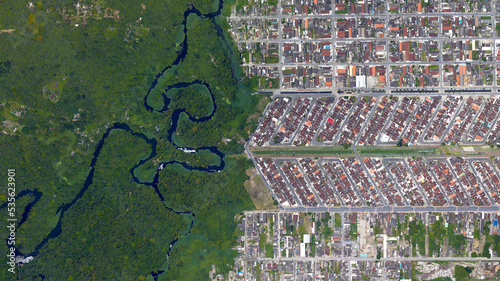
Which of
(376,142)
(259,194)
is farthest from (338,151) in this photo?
(259,194)

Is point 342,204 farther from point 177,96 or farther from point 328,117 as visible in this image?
point 177,96

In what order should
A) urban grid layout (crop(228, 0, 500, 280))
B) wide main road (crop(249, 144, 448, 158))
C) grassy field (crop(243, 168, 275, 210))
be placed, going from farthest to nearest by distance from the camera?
grassy field (crop(243, 168, 275, 210))
wide main road (crop(249, 144, 448, 158))
urban grid layout (crop(228, 0, 500, 280))

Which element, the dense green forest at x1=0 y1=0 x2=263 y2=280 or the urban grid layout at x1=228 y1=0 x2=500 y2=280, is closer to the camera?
the dense green forest at x1=0 y1=0 x2=263 y2=280

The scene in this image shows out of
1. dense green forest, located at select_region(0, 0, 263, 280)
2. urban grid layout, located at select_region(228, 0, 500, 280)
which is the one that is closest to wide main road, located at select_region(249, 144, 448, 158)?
urban grid layout, located at select_region(228, 0, 500, 280)

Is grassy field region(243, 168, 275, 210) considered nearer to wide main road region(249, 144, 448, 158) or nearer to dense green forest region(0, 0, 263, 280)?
dense green forest region(0, 0, 263, 280)

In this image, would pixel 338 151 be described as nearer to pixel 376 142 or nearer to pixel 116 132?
pixel 376 142
